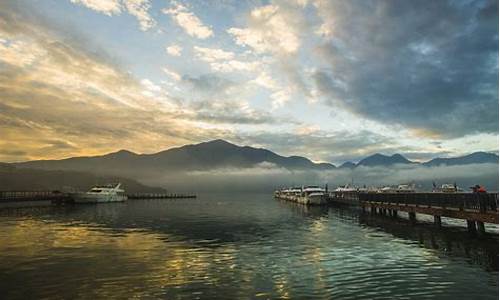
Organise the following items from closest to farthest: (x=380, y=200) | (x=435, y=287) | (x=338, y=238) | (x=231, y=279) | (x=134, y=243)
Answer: (x=435, y=287), (x=231, y=279), (x=134, y=243), (x=338, y=238), (x=380, y=200)

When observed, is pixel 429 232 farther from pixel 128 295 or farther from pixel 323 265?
pixel 128 295

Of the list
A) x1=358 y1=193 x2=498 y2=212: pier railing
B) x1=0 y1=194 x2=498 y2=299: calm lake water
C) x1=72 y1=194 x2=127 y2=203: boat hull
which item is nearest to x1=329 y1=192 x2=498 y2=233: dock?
x1=358 y1=193 x2=498 y2=212: pier railing

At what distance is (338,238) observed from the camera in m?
34.1

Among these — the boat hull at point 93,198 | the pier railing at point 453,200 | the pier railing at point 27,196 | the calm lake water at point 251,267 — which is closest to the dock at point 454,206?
the pier railing at point 453,200

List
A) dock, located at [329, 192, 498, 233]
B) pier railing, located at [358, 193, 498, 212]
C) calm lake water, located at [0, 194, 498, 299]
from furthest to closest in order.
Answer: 1. pier railing, located at [358, 193, 498, 212]
2. dock, located at [329, 192, 498, 233]
3. calm lake water, located at [0, 194, 498, 299]

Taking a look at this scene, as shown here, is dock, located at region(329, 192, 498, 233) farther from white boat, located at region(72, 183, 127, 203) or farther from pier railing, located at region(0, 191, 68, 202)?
white boat, located at region(72, 183, 127, 203)

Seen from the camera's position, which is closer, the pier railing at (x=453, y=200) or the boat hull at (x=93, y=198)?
the pier railing at (x=453, y=200)

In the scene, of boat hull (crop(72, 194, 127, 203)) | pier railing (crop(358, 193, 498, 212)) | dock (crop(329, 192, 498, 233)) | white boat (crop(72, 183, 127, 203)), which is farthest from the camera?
white boat (crop(72, 183, 127, 203))

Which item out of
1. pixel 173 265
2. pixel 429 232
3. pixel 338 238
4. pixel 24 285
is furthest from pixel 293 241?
pixel 24 285

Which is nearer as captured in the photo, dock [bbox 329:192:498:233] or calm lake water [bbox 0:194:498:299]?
calm lake water [bbox 0:194:498:299]

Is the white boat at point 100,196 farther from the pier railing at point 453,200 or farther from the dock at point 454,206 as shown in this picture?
the pier railing at point 453,200

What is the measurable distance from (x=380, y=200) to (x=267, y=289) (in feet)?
166

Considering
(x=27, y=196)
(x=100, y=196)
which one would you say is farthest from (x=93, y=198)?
(x=27, y=196)

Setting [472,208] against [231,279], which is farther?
[472,208]
